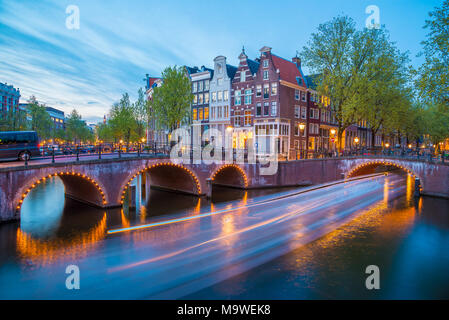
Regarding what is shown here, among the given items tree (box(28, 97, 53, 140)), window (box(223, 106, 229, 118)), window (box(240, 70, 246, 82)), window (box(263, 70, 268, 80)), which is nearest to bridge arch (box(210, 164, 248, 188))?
window (box(223, 106, 229, 118))

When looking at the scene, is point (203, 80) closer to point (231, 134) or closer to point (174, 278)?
point (231, 134)

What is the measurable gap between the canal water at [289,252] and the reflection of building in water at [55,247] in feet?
0.15

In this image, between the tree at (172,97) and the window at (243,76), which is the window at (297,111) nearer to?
the window at (243,76)

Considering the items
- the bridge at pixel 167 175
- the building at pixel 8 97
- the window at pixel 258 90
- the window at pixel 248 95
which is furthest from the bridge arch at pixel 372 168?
the building at pixel 8 97

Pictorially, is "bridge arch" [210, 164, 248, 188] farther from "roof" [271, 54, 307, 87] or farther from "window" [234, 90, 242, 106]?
"roof" [271, 54, 307, 87]

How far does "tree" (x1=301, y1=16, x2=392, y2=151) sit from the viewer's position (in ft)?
111

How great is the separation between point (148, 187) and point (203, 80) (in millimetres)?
27427

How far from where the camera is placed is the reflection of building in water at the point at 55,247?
1304 cm

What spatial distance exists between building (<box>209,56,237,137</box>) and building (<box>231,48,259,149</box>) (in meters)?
1.17

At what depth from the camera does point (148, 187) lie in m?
34.5

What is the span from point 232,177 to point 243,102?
18318mm

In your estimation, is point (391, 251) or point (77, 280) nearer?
point (77, 280)

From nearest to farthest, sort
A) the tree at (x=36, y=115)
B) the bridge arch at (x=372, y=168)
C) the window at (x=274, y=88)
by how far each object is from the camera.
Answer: the bridge arch at (x=372, y=168)
the window at (x=274, y=88)
the tree at (x=36, y=115)

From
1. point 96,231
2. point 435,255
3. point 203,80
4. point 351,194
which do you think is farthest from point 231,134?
point 435,255
